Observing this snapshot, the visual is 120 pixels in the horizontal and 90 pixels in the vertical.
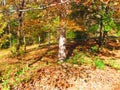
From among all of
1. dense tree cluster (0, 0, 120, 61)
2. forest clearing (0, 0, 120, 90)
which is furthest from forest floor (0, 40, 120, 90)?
dense tree cluster (0, 0, 120, 61)

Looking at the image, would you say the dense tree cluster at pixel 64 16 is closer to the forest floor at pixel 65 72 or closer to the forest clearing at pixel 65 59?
the forest clearing at pixel 65 59

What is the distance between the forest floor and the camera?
1273 centimetres

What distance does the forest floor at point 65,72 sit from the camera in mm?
12727

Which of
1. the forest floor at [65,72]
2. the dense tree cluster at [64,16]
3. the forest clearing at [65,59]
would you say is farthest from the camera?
the dense tree cluster at [64,16]

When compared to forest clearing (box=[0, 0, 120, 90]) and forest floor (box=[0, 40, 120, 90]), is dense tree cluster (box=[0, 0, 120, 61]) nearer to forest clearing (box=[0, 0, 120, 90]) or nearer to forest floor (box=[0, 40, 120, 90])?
forest clearing (box=[0, 0, 120, 90])

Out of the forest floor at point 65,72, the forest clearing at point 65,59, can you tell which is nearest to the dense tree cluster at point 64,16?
the forest clearing at point 65,59

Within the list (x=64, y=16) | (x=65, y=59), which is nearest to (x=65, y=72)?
(x=65, y=59)

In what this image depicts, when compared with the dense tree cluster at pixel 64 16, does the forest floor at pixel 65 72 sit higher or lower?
lower

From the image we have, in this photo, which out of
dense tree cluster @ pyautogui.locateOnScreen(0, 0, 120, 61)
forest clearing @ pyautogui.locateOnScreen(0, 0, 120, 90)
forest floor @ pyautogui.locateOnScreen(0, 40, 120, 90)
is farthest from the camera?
dense tree cluster @ pyautogui.locateOnScreen(0, 0, 120, 61)

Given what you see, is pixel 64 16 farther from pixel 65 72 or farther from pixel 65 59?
pixel 65 72

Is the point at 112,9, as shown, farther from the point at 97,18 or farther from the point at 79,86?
the point at 79,86

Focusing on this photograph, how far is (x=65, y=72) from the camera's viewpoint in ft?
45.3

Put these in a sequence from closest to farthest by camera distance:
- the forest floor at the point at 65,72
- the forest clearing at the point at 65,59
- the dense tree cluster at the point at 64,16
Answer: the forest floor at the point at 65,72
the forest clearing at the point at 65,59
the dense tree cluster at the point at 64,16

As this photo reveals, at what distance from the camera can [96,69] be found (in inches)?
577
